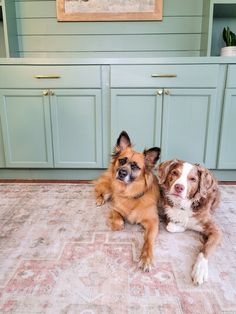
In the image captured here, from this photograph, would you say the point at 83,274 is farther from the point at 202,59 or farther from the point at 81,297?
the point at 202,59

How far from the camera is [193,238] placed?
1.45m

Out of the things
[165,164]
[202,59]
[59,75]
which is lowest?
[165,164]

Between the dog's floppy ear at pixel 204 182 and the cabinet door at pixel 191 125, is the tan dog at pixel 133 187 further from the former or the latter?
the cabinet door at pixel 191 125

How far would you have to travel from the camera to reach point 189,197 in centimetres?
142

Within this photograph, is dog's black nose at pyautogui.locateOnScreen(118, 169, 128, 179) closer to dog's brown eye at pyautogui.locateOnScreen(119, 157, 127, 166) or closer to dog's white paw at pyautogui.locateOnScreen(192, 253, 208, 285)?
dog's brown eye at pyautogui.locateOnScreen(119, 157, 127, 166)

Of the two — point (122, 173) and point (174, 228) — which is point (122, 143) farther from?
point (174, 228)

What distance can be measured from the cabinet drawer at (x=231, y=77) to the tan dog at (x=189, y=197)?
1.08 metres

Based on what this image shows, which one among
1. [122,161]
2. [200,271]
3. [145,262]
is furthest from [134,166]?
[200,271]

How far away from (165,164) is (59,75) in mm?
1314

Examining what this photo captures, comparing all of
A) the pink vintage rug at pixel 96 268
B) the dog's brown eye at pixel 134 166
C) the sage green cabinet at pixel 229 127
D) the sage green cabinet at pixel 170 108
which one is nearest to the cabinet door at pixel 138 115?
the sage green cabinet at pixel 170 108

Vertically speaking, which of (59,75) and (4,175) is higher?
(59,75)

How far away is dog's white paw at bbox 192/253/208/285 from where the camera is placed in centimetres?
109

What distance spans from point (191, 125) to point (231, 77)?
54 cm

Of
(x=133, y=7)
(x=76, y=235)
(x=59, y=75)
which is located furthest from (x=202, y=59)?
(x=76, y=235)
